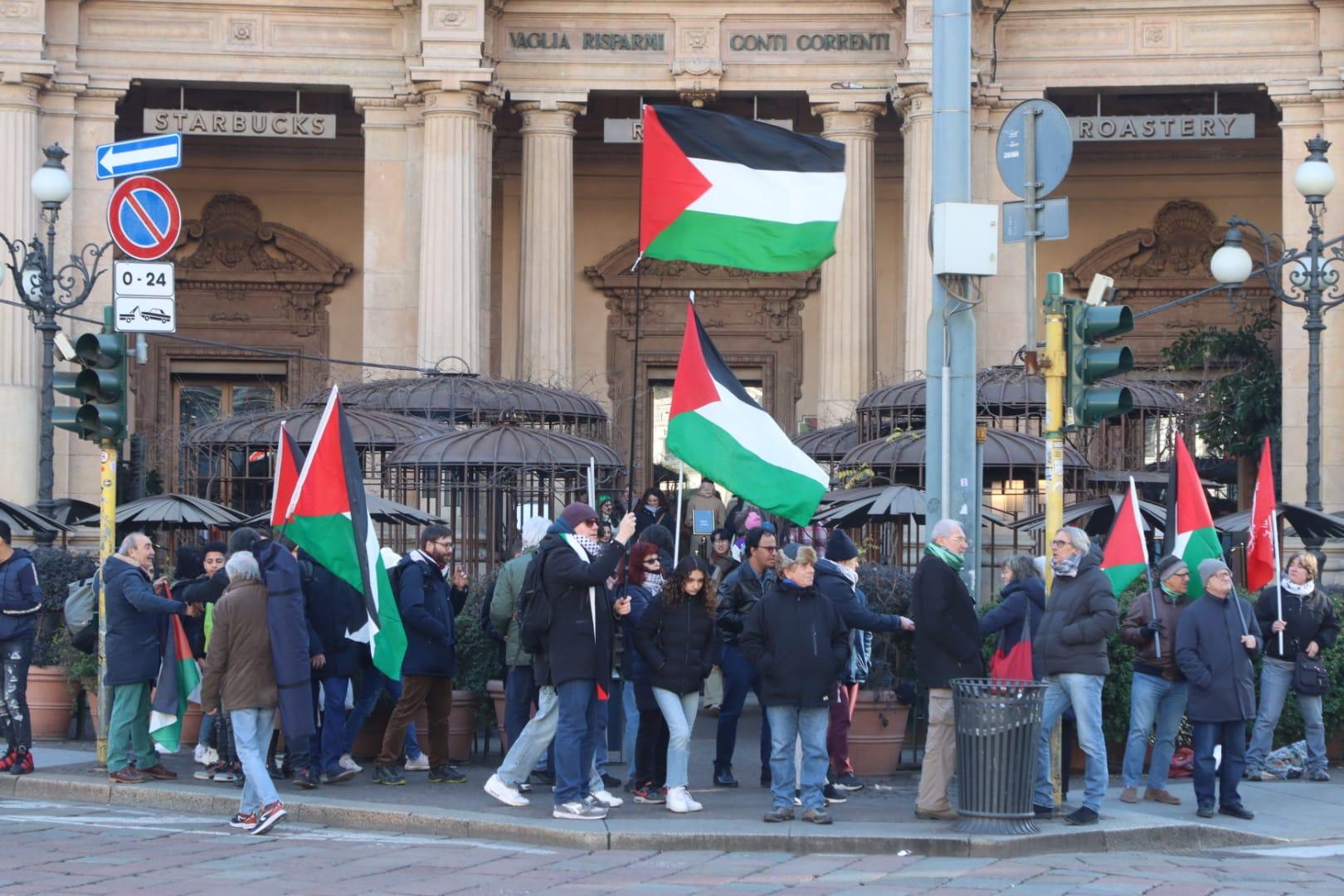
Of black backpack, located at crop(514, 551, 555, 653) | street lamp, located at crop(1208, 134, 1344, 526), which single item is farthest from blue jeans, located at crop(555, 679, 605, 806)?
street lamp, located at crop(1208, 134, 1344, 526)

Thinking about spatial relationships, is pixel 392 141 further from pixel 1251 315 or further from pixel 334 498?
pixel 334 498

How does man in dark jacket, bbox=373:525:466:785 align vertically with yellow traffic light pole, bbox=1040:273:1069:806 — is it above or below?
below

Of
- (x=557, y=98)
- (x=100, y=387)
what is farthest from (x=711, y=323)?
(x=100, y=387)

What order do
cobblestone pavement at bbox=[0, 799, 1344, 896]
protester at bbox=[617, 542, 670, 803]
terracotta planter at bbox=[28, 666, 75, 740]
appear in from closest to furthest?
1. cobblestone pavement at bbox=[0, 799, 1344, 896]
2. protester at bbox=[617, 542, 670, 803]
3. terracotta planter at bbox=[28, 666, 75, 740]

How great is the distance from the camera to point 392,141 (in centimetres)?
2745


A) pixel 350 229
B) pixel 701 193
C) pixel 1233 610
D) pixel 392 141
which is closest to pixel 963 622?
pixel 1233 610

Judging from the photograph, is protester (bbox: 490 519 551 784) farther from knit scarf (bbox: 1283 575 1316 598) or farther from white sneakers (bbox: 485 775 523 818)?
knit scarf (bbox: 1283 575 1316 598)

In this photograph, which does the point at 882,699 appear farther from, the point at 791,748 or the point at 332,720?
the point at 332,720

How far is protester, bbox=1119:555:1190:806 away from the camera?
12555 mm

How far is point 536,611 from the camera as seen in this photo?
11586 millimetres

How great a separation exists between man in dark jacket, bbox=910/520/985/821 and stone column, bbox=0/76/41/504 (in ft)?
57.0

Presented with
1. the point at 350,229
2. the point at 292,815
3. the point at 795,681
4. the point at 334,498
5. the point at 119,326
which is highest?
the point at 350,229

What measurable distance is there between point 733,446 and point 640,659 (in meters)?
1.42

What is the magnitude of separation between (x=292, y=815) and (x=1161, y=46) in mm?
19453
